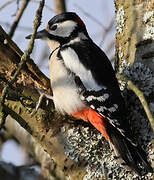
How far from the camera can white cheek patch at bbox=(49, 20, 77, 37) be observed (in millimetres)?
2979

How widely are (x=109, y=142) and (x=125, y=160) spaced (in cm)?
14

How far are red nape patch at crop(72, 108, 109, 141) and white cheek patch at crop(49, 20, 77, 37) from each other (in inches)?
23.7

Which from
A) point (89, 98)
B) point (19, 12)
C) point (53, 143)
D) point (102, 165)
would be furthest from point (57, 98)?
point (19, 12)

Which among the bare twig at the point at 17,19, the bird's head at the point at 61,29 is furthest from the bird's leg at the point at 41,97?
the bare twig at the point at 17,19

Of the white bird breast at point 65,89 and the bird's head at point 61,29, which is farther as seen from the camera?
the bird's head at point 61,29

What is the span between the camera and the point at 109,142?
237cm

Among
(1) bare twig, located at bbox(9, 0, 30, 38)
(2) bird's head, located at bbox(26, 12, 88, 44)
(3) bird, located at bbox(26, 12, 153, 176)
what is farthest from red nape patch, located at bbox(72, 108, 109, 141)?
(1) bare twig, located at bbox(9, 0, 30, 38)

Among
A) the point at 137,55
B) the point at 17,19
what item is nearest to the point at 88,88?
the point at 137,55

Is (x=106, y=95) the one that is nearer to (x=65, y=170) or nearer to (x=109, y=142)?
(x=109, y=142)

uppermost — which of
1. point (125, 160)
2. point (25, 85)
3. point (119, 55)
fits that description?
point (25, 85)

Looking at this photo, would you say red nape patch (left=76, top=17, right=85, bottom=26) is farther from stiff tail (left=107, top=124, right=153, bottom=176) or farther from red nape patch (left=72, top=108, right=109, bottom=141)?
stiff tail (left=107, top=124, right=153, bottom=176)

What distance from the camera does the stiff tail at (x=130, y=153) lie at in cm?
218

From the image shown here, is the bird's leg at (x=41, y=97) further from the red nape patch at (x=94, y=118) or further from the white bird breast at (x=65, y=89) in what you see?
the red nape patch at (x=94, y=118)

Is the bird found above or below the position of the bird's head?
below
